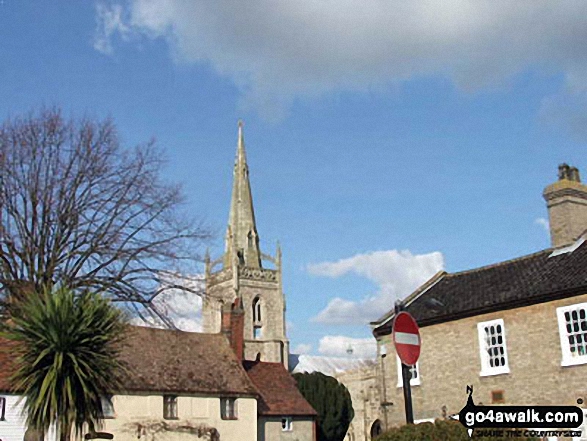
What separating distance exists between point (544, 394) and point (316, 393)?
2364 centimetres

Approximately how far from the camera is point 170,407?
1298 inches

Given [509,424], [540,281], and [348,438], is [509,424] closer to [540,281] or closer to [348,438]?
[540,281]

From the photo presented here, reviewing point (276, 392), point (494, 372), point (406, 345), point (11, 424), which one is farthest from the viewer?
point (276, 392)

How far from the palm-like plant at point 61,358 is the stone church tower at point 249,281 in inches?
2568

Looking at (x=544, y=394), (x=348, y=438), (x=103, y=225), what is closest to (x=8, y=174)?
(x=103, y=225)

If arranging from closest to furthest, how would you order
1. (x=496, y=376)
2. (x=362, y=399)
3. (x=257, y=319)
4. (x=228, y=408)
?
1. (x=496, y=376)
2. (x=228, y=408)
3. (x=362, y=399)
4. (x=257, y=319)

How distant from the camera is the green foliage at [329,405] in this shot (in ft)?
147

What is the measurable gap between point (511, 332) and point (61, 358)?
650 inches

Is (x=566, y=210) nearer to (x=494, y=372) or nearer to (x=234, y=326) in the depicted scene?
(x=494, y=372)

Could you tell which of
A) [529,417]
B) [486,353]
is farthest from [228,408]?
[529,417]

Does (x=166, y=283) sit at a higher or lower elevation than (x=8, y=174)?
lower

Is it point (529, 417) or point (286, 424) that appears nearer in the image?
point (529, 417)

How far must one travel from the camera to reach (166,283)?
71.5 ft

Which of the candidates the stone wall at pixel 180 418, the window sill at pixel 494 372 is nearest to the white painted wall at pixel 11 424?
the stone wall at pixel 180 418
